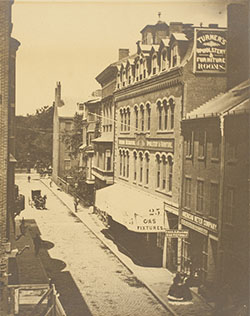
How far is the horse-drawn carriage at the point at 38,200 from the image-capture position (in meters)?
14.5

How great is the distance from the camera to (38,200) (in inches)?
577

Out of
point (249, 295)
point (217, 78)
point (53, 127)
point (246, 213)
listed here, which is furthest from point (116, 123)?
point (249, 295)

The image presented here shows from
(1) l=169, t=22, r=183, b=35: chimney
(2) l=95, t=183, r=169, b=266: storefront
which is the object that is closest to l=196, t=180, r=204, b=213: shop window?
(2) l=95, t=183, r=169, b=266: storefront

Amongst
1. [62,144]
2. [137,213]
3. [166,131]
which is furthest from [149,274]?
[62,144]

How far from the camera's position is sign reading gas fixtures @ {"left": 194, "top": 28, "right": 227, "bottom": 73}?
1345 cm

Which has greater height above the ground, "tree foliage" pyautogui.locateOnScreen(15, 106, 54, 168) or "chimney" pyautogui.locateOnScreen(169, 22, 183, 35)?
"chimney" pyautogui.locateOnScreen(169, 22, 183, 35)

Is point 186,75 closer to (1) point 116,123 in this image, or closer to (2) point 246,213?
(1) point 116,123

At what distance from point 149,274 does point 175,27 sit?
24.1ft

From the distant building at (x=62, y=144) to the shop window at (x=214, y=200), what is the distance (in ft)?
14.3

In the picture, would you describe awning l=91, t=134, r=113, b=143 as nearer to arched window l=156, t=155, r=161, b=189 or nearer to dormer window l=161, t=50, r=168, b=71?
arched window l=156, t=155, r=161, b=189

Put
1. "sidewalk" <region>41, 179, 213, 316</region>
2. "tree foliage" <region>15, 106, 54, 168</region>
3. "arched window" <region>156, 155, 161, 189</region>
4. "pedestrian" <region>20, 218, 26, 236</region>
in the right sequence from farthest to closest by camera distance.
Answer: "arched window" <region>156, 155, 161, 189</region> < "tree foliage" <region>15, 106, 54, 168</region> < "pedestrian" <region>20, 218, 26, 236</region> < "sidewalk" <region>41, 179, 213, 316</region>

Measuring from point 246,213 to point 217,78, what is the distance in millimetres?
3946

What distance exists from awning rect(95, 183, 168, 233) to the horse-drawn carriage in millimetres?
1641

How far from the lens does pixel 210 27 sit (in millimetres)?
13375
